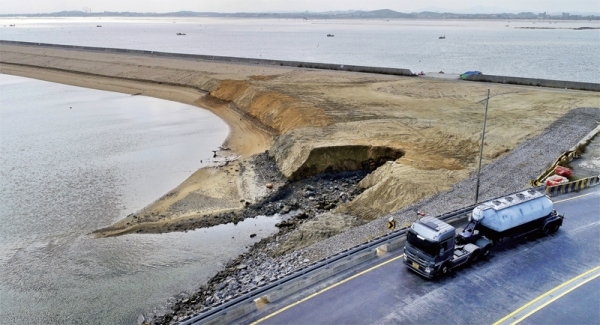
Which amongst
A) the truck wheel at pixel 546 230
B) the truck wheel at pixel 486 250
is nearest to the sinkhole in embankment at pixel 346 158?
the truck wheel at pixel 546 230

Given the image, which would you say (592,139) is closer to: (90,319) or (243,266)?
(243,266)

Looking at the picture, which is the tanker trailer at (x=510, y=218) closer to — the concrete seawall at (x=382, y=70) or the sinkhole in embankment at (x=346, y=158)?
the sinkhole in embankment at (x=346, y=158)

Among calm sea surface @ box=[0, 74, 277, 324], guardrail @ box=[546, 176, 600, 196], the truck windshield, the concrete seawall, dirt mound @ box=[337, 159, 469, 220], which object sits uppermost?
the concrete seawall

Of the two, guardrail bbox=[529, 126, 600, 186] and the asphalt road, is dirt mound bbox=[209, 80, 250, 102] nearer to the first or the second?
guardrail bbox=[529, 126, 600, 186]

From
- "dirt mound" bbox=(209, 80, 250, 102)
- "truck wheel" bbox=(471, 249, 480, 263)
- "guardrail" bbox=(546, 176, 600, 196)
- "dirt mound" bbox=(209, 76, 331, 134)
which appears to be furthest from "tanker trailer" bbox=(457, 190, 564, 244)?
"dirt mound" bbox=(209, 80, 250, 102)

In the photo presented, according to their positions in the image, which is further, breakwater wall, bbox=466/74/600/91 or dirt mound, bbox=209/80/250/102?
dirt mound, bbox=209/80/250/102

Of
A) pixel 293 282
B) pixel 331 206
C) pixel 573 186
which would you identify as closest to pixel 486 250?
pixel 293 282

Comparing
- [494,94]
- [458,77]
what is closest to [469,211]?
[494,94]
